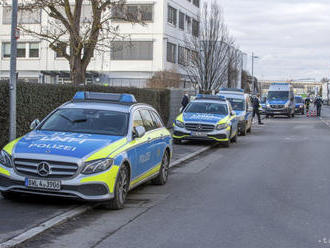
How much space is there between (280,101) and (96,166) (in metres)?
42.9

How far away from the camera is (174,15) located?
181ft

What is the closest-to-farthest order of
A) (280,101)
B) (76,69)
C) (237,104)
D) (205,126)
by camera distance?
(205,126) → (76,69) → (237,104) → (280,101)

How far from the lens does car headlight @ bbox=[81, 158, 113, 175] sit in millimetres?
7812

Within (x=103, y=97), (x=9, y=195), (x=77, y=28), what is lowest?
(x=9, y=195)

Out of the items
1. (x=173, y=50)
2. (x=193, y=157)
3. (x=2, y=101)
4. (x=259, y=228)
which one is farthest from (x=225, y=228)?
(x=173, y=50)

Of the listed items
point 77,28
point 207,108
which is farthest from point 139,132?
point 77,28

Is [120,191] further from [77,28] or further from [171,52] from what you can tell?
[171,52]

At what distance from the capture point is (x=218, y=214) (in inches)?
318

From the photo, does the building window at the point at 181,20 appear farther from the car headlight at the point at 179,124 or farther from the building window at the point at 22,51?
the car headlight at the point at 179,124

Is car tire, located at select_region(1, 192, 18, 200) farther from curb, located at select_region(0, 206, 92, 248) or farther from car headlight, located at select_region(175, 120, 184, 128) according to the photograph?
car headlight, located at select_region(175, 120, 184, 128)

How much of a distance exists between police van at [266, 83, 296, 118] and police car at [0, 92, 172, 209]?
131 feet

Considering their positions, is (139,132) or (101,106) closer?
(139,132)

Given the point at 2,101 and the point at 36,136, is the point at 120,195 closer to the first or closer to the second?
the point at 36,136

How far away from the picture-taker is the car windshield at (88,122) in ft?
29.8
